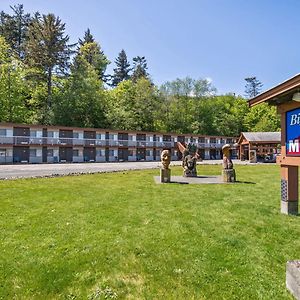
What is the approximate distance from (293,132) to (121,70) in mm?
81619

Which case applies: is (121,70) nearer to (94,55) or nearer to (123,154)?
(94,55)

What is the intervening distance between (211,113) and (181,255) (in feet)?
241

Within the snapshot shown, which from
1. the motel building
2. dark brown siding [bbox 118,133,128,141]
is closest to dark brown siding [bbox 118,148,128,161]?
the motel building

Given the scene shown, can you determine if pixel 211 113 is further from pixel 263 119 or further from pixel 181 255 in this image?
pixel 181 255

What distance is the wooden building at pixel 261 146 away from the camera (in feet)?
162

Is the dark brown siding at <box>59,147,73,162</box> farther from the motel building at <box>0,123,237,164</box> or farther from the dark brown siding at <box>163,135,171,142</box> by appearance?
the dark brown siding at <box>163,135,171,142</box>

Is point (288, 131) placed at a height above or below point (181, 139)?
below

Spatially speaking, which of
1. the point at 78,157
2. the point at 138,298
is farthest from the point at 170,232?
the point at 78,157

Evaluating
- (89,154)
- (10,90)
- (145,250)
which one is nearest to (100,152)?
(89,154)

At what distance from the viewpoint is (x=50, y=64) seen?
58.1m

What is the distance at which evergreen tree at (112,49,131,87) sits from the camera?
3319 inches

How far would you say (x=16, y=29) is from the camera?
68.9 meters

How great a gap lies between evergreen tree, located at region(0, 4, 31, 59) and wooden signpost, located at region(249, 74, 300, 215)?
220ft

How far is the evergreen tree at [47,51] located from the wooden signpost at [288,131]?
53236 millimetres
